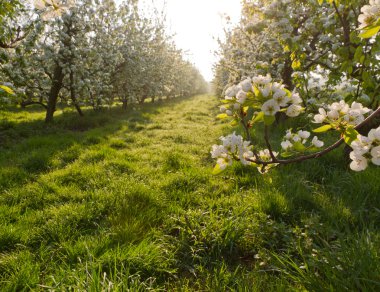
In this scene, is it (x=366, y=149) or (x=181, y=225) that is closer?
(x=366, y=149)

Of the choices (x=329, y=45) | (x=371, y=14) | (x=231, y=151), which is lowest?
(x=231, y=151)

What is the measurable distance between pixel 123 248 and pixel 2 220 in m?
1.74

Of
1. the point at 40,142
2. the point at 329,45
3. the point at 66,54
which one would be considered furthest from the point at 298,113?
the point at 66,54

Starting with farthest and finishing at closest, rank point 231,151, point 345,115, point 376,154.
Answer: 1. point 231,151
2. point 345,115
3. point 376,154

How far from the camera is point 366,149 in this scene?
5.14ft

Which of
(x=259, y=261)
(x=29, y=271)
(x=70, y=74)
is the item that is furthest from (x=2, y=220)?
(x=70, y=74)

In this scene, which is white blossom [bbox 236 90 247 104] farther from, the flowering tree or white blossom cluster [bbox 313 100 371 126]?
white blossom cluster [bbox 313 100 371 126]

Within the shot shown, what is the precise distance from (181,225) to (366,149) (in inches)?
102

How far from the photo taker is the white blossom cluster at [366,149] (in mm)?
1536

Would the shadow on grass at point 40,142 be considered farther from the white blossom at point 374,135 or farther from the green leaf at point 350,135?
the white blossom at point 374,135

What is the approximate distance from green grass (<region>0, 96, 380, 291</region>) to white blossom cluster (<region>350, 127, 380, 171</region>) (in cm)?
95

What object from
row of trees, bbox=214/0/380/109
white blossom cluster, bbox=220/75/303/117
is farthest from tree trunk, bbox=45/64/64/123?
white blossom cluster, bbox=220/75/303/117

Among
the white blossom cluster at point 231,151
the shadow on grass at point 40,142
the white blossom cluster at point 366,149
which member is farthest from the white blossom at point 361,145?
the shadow on grass at point 40,142

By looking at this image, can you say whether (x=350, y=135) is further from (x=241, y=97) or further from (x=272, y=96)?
(x=241, y=97)
